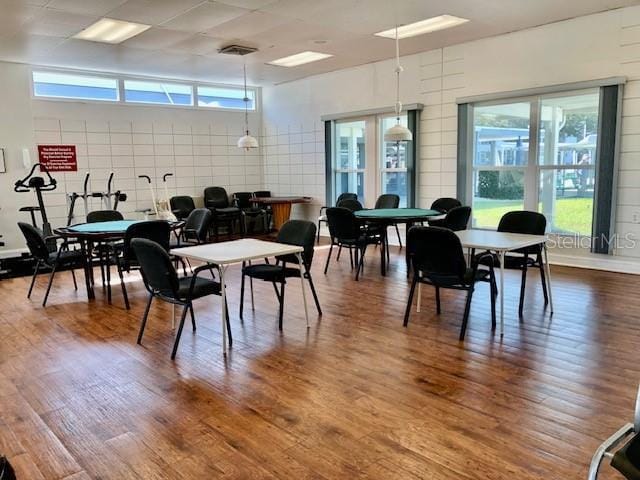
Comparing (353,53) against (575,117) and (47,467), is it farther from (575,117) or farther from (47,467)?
(47,467)

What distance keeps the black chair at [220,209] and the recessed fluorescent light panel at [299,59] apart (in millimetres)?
2595

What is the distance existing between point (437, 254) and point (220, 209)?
591cm

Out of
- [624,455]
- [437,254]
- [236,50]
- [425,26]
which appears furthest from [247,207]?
[624,455]

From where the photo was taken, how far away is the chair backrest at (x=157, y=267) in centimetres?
327

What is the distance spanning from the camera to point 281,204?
898cm

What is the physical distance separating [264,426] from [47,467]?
96 centimetres

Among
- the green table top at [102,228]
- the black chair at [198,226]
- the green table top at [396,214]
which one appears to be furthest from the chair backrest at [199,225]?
the green table top at [396,214]

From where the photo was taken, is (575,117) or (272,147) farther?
(272,147)

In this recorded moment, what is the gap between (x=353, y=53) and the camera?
7.18m

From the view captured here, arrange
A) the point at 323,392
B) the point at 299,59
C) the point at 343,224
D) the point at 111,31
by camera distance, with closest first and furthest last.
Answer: the point at 323,392
the point at 343,224
the point at 111,31
the point at 299,59

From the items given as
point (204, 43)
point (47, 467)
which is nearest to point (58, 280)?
point (204, 43)

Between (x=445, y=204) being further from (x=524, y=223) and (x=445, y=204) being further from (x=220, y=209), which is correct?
(x=220, y=209)

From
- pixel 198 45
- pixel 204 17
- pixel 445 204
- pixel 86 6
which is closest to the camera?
pixel 86 6

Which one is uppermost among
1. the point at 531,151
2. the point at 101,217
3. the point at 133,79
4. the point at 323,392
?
the point at 133,79
